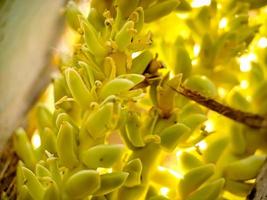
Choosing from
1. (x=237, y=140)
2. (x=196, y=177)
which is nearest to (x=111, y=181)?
(x=196, y=177)

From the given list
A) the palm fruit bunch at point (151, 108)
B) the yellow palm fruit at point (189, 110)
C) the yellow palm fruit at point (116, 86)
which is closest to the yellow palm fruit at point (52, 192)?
the palm fruit bunch at point (151, 108)

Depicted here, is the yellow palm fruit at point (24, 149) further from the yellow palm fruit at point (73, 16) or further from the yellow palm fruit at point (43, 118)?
the yellow palm fruit at point (73, 16)

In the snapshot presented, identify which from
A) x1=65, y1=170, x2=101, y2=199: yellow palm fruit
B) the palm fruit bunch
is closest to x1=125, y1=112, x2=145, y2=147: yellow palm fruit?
the palm fruit bunch

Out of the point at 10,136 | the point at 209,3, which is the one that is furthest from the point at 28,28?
the point at 209,3

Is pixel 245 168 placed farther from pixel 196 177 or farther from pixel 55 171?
pixel 55 171

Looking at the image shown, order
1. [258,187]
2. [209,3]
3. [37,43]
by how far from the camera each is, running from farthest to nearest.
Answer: [37,43]
[209,3]
[258,187]

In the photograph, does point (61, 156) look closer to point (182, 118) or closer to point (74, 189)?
point (74, 189)

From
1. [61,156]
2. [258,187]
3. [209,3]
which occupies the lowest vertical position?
[258,187]

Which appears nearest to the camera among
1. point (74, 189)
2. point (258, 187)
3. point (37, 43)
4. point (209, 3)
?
point (74, 189)

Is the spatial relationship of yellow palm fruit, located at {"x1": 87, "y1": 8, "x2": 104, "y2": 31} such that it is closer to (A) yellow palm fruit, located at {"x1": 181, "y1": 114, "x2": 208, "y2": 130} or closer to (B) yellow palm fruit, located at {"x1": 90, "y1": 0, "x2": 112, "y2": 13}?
(B) yellow palm fruit, located at {"x1": 90, "y1": 0, "x2": 112, "y2": 13}
